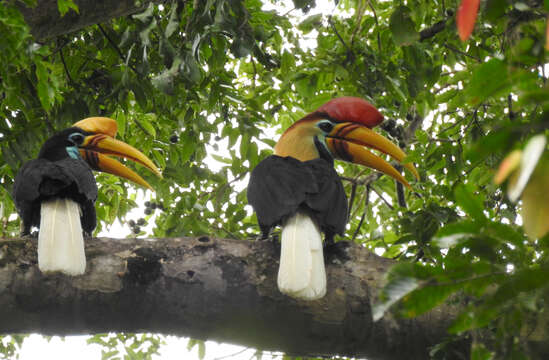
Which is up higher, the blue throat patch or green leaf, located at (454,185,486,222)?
the blue throat patch

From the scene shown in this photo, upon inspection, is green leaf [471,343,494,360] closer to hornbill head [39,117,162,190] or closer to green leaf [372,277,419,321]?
green leaf [372,277,419,321]

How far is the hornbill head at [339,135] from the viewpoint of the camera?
358 cm

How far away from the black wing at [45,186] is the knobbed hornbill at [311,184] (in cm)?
80

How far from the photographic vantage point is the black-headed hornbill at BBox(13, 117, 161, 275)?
2361 mm

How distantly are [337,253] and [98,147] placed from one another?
1.69 metres

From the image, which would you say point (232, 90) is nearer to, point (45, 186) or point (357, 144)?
point (357, 144)

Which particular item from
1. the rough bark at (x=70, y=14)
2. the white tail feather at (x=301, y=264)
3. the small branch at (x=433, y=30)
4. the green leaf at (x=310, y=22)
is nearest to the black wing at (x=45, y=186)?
the rough bark at (x=70, y=14)

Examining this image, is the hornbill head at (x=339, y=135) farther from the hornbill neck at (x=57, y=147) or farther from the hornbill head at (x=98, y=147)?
the hornbill neck at (x=57, y=147)

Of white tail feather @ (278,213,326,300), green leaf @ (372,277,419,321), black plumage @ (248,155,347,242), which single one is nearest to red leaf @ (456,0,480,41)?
green leaf @ (372,277,419,321)

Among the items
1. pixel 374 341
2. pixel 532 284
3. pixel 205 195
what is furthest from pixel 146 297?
pixel 205 195

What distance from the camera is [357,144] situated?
3734mm

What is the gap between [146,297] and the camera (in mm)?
2279

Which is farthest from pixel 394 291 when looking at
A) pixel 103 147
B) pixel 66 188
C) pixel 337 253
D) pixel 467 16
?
pixel 103 147

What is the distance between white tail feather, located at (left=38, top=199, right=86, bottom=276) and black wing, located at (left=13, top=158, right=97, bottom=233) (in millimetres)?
59
